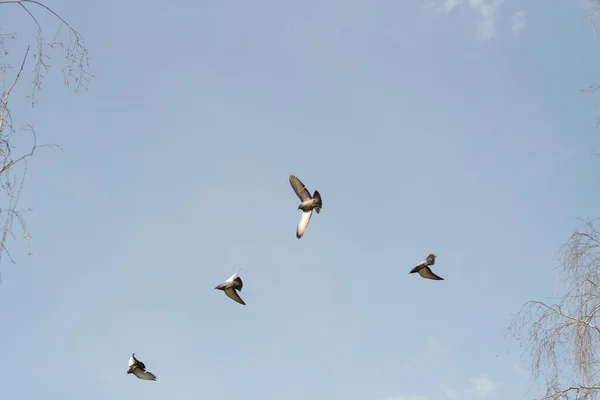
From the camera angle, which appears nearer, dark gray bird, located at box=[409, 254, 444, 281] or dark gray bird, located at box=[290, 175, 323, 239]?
dark gray bird, located at box=[409, 254, 444, 281]

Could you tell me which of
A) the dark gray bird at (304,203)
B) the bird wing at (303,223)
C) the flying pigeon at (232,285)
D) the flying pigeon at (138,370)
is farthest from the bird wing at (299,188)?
A: the flying pigeon at (138,370)

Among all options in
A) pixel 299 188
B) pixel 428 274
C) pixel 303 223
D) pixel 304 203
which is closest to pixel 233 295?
pixel 303 223

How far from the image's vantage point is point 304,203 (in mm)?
8117

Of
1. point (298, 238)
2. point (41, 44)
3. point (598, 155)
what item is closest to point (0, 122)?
point (41, 44)

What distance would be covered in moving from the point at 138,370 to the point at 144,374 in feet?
0.42

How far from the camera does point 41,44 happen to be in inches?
166

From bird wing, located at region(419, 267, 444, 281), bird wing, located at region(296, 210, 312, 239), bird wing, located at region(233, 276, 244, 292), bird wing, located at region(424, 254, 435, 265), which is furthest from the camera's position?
bird wing, located at region(233, 276, 244, 292)

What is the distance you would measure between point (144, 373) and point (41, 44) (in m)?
5.22

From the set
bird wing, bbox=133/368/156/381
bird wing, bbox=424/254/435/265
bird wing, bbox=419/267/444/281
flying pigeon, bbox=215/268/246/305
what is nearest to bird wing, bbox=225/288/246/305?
flying pigeon, bbox=215/268/246/305

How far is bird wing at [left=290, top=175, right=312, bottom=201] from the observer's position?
26.6 feet

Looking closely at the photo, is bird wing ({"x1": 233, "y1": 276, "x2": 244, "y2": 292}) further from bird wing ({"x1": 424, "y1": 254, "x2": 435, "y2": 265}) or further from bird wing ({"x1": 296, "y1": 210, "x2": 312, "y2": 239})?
bird wing ({"x1": 424, "y1": 254, "x2": 435, "y2": 265})

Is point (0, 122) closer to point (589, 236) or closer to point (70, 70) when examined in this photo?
point (70, 70)

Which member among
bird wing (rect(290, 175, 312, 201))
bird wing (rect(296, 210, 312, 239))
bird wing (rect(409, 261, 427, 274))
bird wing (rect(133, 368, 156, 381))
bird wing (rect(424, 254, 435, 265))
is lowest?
bird wing (rect(133, 368, 156, 381))

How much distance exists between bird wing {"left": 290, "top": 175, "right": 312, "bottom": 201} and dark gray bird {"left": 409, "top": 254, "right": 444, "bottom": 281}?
1.65 metres
